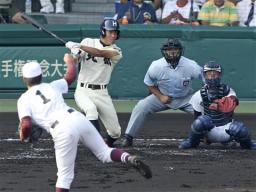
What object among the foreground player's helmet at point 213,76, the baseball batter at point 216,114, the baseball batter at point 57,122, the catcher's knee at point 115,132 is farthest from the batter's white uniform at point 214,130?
the baseball batter at point 57,122

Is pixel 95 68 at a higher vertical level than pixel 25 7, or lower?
higher

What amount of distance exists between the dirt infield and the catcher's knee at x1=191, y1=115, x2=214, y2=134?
0.30 meters

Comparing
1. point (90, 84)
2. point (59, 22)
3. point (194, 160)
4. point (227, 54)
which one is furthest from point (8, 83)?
point (194, 160)

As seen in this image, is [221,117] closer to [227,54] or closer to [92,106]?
[92,106]

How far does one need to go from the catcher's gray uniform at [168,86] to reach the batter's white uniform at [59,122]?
3425 mm

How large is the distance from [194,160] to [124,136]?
1.72 m

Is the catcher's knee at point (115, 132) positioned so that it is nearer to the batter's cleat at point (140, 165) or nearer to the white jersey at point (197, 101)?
the white jersey at point (197, 101)

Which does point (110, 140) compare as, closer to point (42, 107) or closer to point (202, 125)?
point (202, 125)

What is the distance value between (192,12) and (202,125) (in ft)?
20.3

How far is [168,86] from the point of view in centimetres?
1098

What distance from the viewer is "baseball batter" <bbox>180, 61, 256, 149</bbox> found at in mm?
10375

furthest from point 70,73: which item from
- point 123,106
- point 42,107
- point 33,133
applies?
point 123,106

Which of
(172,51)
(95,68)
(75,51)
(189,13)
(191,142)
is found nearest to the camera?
(75,51)

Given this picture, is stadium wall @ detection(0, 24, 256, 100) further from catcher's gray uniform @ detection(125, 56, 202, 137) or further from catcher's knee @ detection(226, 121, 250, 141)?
catcher's knee @ detection(226, 121, 250, 141)
